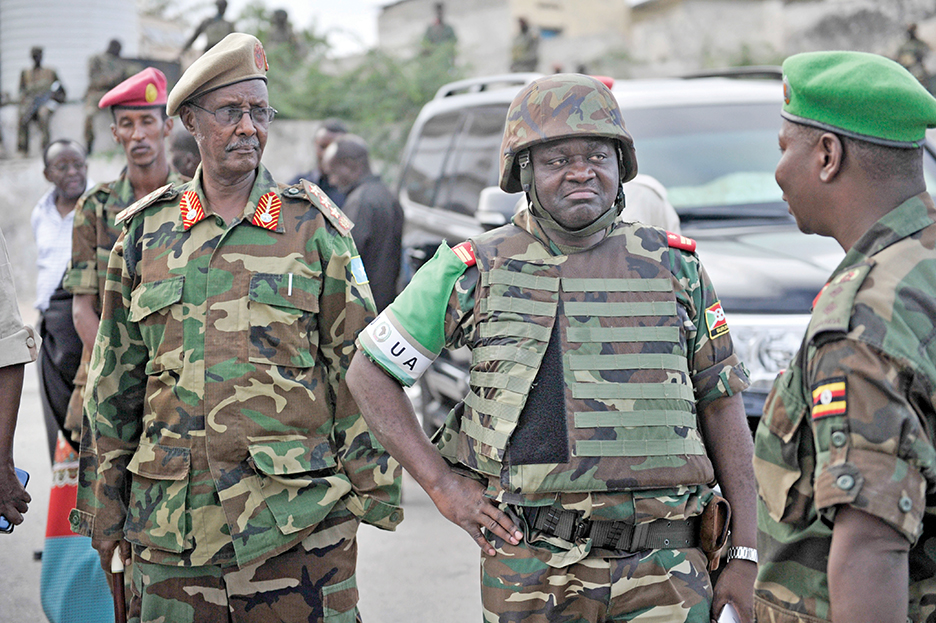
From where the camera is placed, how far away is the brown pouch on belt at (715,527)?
2.31m

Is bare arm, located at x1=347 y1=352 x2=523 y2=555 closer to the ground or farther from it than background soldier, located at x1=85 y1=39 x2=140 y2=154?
closer to the ground

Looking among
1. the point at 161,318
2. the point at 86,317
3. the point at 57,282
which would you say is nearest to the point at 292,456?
the point at 161,318

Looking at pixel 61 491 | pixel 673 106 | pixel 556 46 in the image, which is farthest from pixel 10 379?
pixel 556 46

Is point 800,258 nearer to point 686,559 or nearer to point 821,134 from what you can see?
point 686,559

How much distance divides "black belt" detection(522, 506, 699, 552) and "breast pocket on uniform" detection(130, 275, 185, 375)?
118 centimetres

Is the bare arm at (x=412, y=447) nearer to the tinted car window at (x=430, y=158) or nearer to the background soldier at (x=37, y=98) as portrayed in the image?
the tinted car window at (x=430, y=158)

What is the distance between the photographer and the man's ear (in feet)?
5.50

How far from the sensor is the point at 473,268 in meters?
2.43

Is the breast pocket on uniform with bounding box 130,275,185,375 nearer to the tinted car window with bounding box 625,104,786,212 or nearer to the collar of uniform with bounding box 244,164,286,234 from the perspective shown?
the collar of uniform with bounding box 244,164,286,234

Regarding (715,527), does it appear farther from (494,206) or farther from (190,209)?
(494,206)

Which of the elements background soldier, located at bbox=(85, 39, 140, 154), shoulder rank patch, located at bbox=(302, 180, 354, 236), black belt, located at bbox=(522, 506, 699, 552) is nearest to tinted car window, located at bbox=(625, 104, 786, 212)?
shoulder rank patch, located at bbox=(302, 180, 354, 236)

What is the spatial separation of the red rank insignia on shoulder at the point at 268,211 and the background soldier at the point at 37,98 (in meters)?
13.8

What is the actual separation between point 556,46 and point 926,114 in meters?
22.4

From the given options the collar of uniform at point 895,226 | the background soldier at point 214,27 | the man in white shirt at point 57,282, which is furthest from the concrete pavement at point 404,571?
the background soldier at point 214,27
